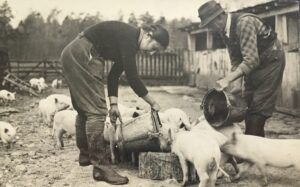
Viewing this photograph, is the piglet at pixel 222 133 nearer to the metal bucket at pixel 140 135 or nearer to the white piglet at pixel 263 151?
the white piglet at pixel 263 151

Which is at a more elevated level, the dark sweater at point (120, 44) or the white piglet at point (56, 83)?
the dark sweater at point (120, 44)

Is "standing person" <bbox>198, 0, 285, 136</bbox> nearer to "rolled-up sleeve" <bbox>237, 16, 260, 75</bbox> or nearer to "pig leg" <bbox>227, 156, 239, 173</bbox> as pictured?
"rolled-up sleeve" <bbox>237, 16, 260, 75</bbox>

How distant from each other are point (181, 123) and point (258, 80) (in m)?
0.66

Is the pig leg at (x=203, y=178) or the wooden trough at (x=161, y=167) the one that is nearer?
the pig leg at (x=203, y=178)

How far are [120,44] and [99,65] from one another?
9.1 inches

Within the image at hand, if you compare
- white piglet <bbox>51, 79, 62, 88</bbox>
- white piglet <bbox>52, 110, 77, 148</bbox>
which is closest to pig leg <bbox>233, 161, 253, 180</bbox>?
white piglet <bbox>52, 110, 77, 148</bbox>

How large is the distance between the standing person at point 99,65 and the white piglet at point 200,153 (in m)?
0.32

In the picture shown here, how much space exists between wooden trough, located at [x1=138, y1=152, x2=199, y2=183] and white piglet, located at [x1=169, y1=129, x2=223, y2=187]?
0.25 ft

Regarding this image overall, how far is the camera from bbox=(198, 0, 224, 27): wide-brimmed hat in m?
3.16

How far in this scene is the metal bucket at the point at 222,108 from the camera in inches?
120

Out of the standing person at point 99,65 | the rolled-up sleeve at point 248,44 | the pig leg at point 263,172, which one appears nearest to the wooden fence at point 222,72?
the rolled-up sleeve at point 248,44

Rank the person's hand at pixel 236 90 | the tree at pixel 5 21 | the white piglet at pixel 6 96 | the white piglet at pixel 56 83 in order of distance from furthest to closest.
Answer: the white piglet at pixel 56 83
the white piglet at pixel 6 96
the tree at pixel 5 21
the person's hand at pixel 236 90

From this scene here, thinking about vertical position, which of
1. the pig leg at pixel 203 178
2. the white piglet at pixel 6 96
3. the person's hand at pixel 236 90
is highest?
the person's hand at pixel 236 90

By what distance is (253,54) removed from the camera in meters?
3.05
